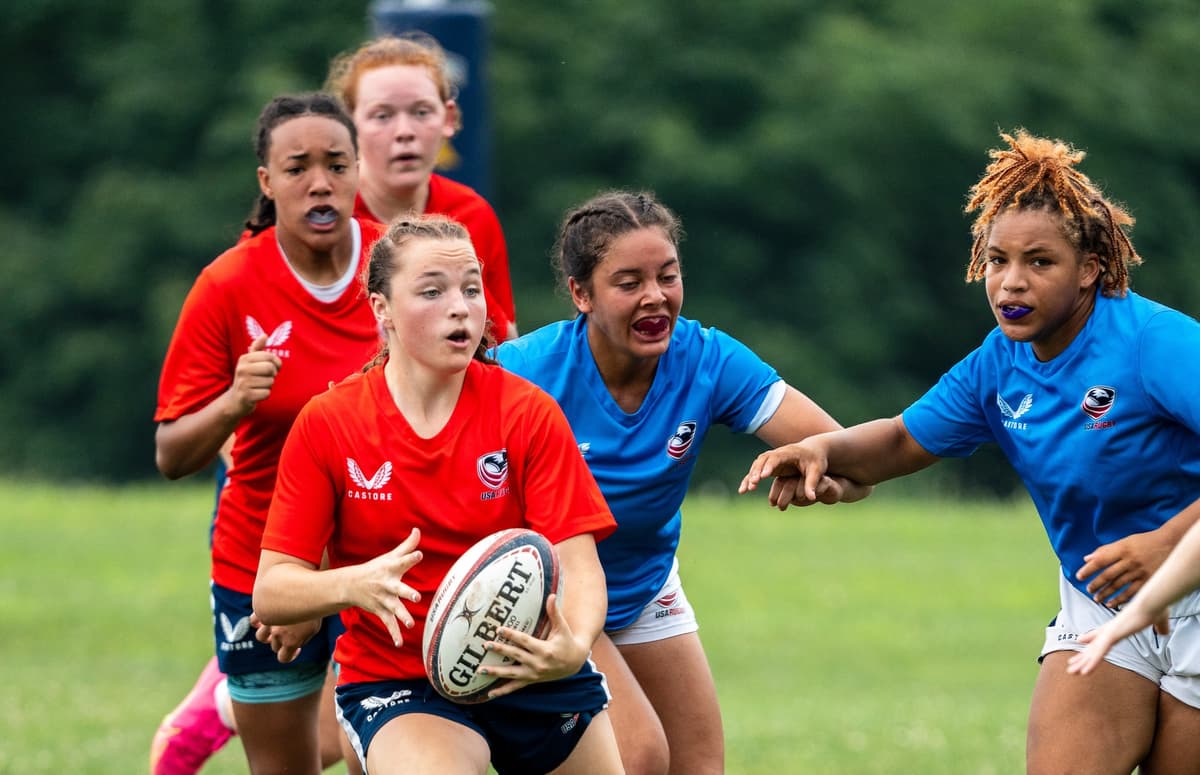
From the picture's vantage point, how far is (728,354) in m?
5.62

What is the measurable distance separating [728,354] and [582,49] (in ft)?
89.8

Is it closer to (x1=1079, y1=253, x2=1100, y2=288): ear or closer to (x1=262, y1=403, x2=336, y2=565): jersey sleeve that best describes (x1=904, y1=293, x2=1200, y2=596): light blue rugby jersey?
(x1=1079, y1=253, x2=1100, y2=288): ear

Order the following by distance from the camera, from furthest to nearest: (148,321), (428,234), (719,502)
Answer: (148,321), (719,502), (428,234)

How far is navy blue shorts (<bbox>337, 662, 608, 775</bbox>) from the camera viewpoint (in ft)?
15.4

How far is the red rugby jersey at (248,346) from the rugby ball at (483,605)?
4.90 ft

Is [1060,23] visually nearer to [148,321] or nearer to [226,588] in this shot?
[148,321]

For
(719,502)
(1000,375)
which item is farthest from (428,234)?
(719,502)

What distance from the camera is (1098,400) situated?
4855 millimetres

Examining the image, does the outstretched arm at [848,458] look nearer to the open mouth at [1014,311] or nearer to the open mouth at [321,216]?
the open mouth at [1014,311]

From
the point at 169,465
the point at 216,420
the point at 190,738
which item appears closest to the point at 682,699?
the point at 216,420

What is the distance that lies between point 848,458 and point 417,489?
1.43 meters

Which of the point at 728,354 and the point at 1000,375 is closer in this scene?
the point at 1000,375

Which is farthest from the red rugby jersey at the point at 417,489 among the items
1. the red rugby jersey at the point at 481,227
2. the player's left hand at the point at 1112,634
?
the red rugby jersey at the point at 481,227

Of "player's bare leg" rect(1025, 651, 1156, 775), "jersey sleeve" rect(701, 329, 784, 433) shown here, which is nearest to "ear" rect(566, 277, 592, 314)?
"jersey sleeve" rect(701, 329, 784, 433)
